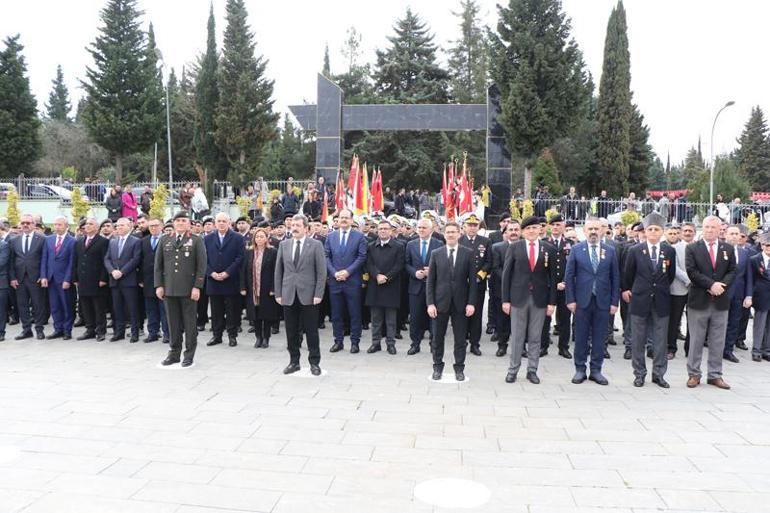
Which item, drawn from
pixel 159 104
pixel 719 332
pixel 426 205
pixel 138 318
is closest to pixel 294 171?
pixel 159 104

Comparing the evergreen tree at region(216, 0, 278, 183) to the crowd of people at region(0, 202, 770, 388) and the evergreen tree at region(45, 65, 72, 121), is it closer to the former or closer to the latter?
the crowd of people at region(0, 202, 770, 388)

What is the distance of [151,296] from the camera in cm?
968

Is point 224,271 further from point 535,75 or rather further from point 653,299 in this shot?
point 535,75

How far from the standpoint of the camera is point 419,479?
4625 mm

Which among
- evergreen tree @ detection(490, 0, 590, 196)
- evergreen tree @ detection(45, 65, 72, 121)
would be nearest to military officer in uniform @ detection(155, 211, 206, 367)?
evergreen tree @ detection(490, 0, 590, 196)

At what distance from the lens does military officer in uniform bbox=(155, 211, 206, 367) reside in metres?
8.09

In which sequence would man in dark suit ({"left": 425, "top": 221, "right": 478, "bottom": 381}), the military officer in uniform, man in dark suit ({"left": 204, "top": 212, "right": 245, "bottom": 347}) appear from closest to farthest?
man in dark suit ({"left": 425, "top": 221, "right": 478, "bottom": 381})
the military officer in uniform
man in dark suit ({"left": 204, "top": 212, "right": 245, "bottom": 347})

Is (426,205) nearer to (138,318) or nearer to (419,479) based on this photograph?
(138,318)

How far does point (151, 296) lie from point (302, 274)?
3277 millimetres

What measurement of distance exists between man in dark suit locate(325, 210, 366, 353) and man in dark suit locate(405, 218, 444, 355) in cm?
74

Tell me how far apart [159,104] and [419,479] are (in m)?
41.3

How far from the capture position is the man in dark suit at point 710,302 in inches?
291

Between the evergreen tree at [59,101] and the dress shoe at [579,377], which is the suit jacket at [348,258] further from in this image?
the evergreen tree at [59,101]

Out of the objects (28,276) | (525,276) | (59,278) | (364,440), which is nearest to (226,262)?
(59,278)
